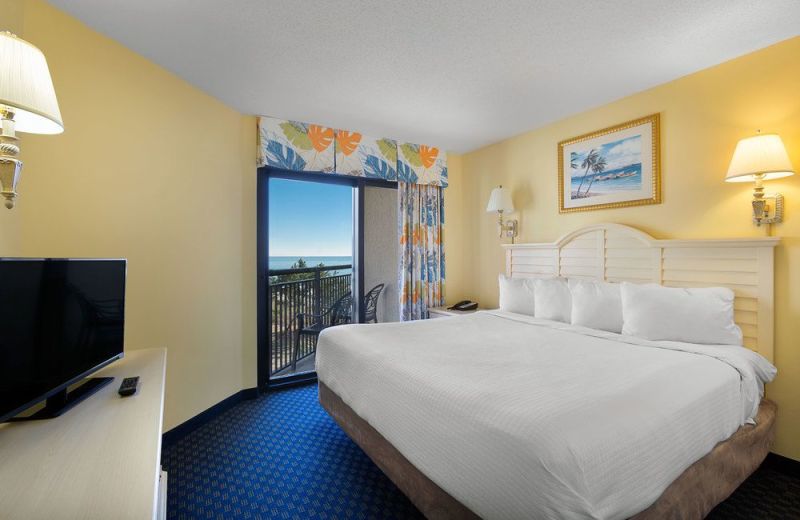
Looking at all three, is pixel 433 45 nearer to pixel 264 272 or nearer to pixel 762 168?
pixel 762 168

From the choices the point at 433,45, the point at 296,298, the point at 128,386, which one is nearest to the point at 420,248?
the point at 296,298

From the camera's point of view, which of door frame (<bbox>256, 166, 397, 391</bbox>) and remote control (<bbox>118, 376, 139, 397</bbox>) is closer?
remote control (<bbox>118, 376, 139, 397</bbox>)

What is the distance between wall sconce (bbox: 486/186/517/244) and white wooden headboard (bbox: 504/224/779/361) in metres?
0.38

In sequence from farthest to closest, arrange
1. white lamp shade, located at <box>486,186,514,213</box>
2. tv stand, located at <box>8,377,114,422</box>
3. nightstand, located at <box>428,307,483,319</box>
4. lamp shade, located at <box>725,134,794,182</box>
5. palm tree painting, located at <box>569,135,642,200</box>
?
nightstand, located at <box>428,307,483,319</box>
white lamp shade, located at <box>486,186,514,213</box>
palm tree painting, located at <box>569,135,642,200</box>
lamp shade, located at <box>725,134,794,182</box>
tv stand, located at <box>8,377,114,422</box>

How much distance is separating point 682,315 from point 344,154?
3.09 metres

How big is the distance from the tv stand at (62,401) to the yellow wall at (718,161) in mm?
3522

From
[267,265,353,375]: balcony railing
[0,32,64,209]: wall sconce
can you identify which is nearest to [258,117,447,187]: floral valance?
[267,265,353,375]: balcony railing

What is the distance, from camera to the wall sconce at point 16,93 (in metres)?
1.08

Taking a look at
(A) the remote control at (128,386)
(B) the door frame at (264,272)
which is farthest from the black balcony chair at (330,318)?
(A) the remote control at (128,386)

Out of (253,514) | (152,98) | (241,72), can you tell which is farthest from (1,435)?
(241,72)

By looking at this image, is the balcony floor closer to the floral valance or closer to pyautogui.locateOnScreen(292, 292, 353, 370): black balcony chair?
pyautogui.locateOnScreen(292, 292, 353, 370): black balcony chair

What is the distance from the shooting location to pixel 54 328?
1277 millimetres

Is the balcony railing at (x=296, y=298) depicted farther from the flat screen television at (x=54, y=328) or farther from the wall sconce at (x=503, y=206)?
the flat screen television at (x=54, y=328)

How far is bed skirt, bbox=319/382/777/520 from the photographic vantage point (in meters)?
1.29
